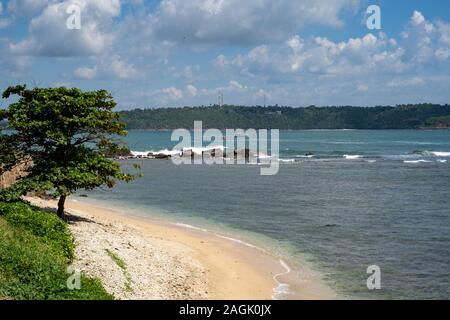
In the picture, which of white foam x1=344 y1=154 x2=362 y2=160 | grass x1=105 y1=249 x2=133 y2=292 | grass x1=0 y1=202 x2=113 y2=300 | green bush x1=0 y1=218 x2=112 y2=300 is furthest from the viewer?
white foam x1=344 y1=154 x2=362 y2=160

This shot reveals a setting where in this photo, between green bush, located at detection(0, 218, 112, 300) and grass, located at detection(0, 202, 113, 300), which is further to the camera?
grass, located at detection(0, 202, 113, 300)

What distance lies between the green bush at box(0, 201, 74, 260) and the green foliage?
169cm

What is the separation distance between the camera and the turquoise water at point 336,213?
23.3 m

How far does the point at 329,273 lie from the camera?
2312 centimetres

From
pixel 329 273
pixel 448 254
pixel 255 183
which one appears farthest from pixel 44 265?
pixel 255 183

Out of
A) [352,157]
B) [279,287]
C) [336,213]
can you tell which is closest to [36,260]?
[279,287]

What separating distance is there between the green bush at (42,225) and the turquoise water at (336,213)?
35.7 ft

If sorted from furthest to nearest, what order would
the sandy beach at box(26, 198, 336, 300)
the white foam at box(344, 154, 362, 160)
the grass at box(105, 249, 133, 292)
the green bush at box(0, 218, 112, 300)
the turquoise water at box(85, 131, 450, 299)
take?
1. the white foam at box(344, 154, 362, 160)
2. the turquoise water at box(85, 131, 450, 299)
3. the sandy beach at box(26, 198, 336, 300)
4. the grass at box(105, 249, 133, 292)
5. the green bush at box(0, 218, 112, 300)

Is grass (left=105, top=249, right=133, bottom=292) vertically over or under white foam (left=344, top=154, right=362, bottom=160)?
under

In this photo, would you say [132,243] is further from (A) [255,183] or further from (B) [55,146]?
(A) [255,183]

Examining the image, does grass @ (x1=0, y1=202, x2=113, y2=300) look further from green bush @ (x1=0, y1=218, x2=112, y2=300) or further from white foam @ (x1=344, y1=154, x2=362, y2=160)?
white foam @ (x1=344, y1=154, x2=362, y2=160)

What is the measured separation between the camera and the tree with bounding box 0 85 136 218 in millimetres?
23391

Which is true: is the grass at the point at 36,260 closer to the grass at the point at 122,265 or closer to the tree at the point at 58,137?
the grass at the point at 122,265

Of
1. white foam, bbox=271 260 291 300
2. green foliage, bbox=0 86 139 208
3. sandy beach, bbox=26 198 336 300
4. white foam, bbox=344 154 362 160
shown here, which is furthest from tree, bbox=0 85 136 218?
white foam, bbox=344 154 362 160
